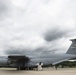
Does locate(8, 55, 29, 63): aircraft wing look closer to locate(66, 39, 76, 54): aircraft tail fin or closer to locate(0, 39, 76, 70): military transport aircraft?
locate(0, 39, 76, 70): military transport aircraft

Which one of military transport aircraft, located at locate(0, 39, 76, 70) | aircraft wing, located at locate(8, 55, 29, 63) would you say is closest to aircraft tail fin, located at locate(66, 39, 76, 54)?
military transport aircraft, located at locate(0, 39, 76, 70)

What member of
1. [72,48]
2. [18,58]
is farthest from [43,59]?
[72,48]

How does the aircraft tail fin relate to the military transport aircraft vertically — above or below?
above

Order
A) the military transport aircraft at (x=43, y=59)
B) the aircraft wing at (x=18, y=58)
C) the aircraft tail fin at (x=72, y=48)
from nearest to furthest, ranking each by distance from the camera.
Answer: the aircraft wing at (x=18, y=58), the military transport aircraft at (x=43, y=59), the aircraft tail fin at (x=72, y=48)

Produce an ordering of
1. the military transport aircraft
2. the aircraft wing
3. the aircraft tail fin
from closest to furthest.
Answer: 1. the aircraft wing
2. the military transport aircraft
3. the aircraft tail fin

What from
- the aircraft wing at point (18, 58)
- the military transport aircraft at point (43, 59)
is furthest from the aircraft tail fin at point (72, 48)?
the aircraft wing at point (18, 58)

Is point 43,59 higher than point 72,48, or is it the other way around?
point 72,48

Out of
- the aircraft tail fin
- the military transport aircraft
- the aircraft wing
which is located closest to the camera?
the aircraft wing

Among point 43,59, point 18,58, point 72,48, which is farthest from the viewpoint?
point 72,48

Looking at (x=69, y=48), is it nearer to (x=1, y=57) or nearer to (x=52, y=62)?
(x=52, y=62)

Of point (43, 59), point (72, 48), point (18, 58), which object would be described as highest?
point (72, 48)

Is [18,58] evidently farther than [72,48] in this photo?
No

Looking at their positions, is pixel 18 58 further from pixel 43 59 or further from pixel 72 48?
pixel 72 48

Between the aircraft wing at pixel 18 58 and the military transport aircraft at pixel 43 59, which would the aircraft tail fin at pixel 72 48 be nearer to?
the military transport aircraft at pixel 43 59
